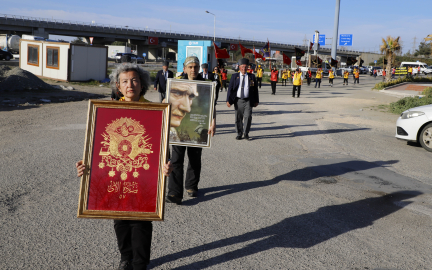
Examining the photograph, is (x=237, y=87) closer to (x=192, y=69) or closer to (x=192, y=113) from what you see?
(x=192, y=69)

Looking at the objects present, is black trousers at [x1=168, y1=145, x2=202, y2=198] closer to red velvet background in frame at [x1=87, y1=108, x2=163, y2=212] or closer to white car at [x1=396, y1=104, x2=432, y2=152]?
red velvet background in frame at [x1=87, y1=108, x2=163, y2=212]

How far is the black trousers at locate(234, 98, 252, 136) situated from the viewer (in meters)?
10.1

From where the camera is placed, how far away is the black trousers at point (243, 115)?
1006cm

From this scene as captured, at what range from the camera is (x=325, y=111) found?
1708cm

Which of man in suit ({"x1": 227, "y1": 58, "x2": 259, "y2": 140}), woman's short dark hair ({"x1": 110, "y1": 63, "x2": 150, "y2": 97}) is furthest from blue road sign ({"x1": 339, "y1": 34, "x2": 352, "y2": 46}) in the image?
woman's short dark hair ({"x1": 110, "y1": 63, "x2": 150, "y2": 97})

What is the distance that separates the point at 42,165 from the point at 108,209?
4.25 m

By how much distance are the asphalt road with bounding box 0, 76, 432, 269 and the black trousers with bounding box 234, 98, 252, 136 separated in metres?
0.42

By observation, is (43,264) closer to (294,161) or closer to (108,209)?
(108,209)

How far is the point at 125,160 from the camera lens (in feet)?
10.3

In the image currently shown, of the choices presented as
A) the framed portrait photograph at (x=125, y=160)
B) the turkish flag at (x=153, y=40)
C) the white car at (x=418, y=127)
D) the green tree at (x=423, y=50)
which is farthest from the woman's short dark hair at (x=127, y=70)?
the green tree at (x=423, y=50)

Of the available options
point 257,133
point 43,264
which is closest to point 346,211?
point 43,264

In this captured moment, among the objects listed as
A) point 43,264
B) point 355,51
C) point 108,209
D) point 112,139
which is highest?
point 355,51

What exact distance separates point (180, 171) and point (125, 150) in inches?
85.7

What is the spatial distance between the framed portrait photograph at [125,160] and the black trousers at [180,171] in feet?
6.69
